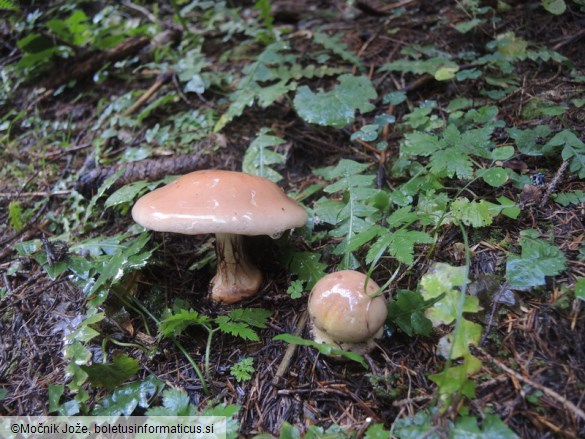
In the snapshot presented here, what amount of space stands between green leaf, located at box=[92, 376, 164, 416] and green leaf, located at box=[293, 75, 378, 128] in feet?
7.17

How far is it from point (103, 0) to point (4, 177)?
309 centimetres

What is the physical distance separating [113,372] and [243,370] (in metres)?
0.64

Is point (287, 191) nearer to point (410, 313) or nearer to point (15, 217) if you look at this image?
point (410, 313)

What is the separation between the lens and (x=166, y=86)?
408cm

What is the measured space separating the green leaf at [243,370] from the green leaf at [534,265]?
4.51ft

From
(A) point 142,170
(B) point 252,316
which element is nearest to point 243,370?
(B) point 252,316

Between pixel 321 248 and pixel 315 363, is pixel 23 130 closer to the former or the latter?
pixel 321 248

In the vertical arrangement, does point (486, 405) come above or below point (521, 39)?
below

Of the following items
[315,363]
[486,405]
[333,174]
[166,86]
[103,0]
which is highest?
[103,0]

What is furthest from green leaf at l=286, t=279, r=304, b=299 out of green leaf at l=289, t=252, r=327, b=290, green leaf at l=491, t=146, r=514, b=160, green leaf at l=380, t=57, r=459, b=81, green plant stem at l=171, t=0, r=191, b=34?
green plant stem at l=171, t=0, r=191, b=34

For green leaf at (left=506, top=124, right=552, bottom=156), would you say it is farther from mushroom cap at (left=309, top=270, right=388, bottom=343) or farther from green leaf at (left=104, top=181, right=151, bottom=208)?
green leaf at (left=104, top=181, right=151, bottom=208)

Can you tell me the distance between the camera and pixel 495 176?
2.35 m

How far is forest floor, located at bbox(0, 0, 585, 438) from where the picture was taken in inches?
70.6

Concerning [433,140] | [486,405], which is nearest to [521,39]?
[433,140]
